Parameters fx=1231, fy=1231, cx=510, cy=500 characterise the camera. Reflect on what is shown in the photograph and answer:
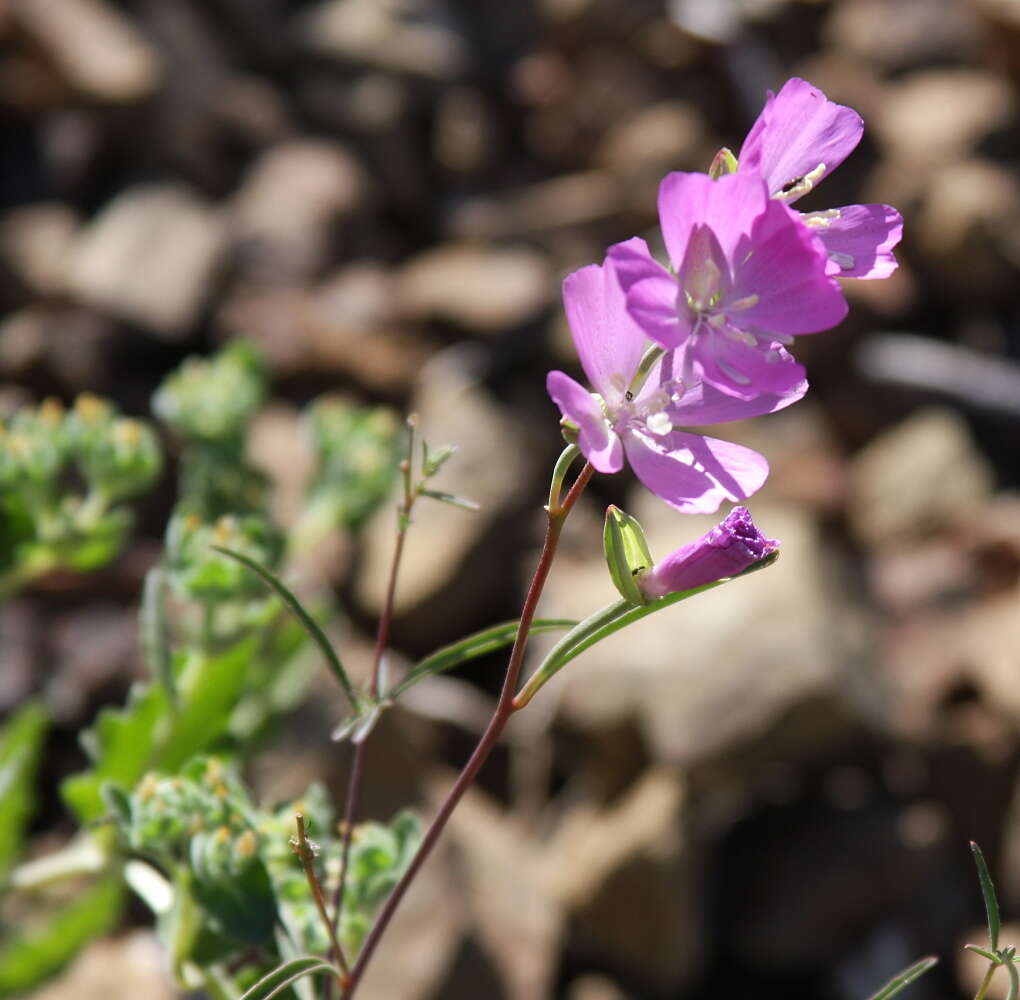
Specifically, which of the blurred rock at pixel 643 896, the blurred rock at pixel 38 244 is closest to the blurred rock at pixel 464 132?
the blurred rock at pixel 38 244

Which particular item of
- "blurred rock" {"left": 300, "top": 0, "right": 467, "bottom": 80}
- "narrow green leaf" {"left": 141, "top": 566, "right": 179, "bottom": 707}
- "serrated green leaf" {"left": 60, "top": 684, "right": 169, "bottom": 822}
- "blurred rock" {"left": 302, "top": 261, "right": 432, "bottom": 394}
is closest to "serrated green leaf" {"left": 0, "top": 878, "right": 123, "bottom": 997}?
"serrated green leaf" {"left": 60, "top": 684, "right": 169, "bottom": 822}

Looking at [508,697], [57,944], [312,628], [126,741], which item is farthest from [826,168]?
A: [57,944]

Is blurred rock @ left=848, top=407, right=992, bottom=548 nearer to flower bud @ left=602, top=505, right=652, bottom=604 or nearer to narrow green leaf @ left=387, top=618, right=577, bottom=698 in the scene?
narrow green leaf @ left=387, top=618, right=577, bottom=698

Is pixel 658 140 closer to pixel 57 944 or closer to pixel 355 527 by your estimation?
pixel 355 527

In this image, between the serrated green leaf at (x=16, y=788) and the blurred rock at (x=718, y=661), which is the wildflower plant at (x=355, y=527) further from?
the blurred rock at (x=718, y=661)

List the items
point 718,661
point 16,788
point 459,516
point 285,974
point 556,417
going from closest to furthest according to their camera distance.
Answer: point 285,974
point 16,788
point 718,661
point 459,516
point 556,417

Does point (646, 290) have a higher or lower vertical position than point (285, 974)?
higher
